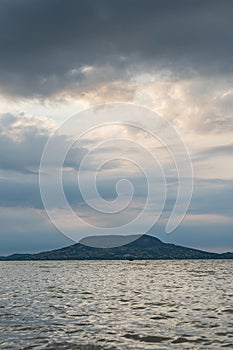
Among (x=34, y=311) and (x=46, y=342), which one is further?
(x=34, y=311)

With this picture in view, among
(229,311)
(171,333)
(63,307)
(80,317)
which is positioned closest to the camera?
(171,333)

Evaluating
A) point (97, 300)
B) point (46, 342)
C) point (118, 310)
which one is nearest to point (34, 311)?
point (118, 310)

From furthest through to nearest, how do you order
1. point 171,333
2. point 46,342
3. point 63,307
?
point 63,307, point 171,333, point 46,342

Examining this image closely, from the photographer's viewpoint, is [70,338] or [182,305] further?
[182,305]

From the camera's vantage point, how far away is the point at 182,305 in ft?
151

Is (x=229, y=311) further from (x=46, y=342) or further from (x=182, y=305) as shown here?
(x=46, y=342)

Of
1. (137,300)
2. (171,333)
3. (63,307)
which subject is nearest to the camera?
(171,333)

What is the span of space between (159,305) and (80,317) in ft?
37.6

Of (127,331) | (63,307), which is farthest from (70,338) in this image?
Answer: (63,307)

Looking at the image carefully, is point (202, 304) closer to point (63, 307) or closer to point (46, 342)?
point (63, 307)

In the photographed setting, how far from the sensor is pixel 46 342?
1091 inches

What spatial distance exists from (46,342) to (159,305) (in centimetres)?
2113

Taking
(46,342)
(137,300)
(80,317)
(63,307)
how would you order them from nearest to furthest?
(46,342) → (80,317) → (63,307) → (137,300)

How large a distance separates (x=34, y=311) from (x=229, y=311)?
58.3 feet
